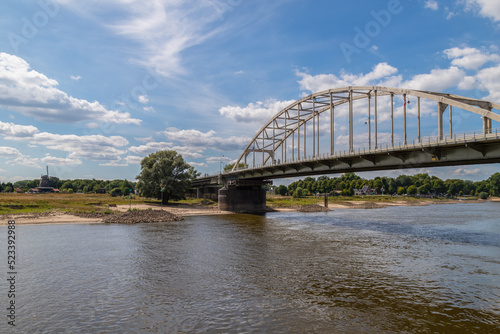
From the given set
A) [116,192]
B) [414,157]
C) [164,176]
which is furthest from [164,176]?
[116,192]

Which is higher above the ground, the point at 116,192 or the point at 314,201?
the point at 116,192

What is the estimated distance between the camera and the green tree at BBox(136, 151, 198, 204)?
80.1 metres

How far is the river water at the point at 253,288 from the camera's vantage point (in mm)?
12383

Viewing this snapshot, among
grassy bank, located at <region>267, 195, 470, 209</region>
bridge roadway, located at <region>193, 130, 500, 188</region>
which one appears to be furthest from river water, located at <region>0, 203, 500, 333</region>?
grassy bank, located at <region>267, 195, 470, 209</region>

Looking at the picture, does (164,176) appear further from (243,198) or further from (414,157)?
(414,157)

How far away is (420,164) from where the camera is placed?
3544cm

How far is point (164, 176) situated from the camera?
8075cm

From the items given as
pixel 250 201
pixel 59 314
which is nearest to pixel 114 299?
pixel 59 314

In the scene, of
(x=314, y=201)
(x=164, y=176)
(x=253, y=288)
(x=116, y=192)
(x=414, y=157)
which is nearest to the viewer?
(x=253, y=288)

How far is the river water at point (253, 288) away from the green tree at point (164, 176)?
50.5 meters

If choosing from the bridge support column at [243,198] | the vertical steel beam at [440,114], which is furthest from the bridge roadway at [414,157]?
the bridge support column at [243,198]

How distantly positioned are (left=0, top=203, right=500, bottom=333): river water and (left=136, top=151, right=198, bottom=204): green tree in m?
50.5

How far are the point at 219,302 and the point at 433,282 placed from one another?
12.5 m

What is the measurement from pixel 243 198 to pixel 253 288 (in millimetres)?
66431
